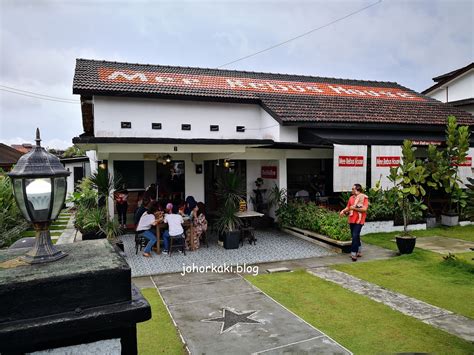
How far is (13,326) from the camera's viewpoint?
1.86m

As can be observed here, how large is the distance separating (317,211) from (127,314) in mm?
10272

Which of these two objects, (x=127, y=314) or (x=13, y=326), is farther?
(x=127, y=314)

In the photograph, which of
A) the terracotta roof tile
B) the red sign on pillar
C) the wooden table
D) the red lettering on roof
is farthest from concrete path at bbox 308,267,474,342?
the red lettering on roof

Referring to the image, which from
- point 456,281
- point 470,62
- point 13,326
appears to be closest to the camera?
point 13,326

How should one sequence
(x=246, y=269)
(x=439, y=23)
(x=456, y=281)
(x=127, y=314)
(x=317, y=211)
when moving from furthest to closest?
1. (x=439, y=23)
2. (x=317, y=211)
3. (x=246, y=269)
4. (x=456, y=281)
5. (x=127, y=314)

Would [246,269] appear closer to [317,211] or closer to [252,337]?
[252,337]

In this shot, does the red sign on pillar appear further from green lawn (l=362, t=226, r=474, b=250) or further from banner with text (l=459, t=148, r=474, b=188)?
banner with text (l=459, t=148, r=474, b=188)

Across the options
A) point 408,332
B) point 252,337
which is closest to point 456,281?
point 408,332

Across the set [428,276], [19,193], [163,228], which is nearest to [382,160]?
[428,276]

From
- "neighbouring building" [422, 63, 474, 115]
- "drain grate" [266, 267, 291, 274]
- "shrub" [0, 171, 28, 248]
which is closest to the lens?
"drain grate" [266, 267, 291, 274]

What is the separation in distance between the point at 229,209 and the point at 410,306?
5537 millimetres

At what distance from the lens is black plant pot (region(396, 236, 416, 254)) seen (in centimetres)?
934

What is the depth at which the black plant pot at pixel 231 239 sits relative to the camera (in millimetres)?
10430

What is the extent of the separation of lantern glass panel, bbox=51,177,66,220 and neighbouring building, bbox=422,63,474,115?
22.2m
